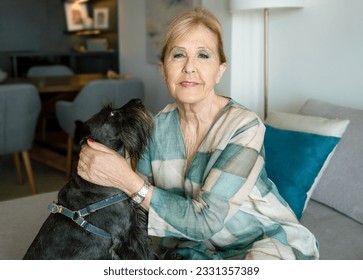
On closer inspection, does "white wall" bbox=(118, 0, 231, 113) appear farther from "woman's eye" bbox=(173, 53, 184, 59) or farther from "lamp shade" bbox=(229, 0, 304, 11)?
"woman's eye" bbox=(173, 53, 184, 59)

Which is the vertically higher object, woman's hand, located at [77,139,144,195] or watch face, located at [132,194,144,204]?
woman's hand, located at [77,139,144,195]

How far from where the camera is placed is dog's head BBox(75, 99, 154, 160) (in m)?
1.38

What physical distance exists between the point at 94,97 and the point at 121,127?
257cm

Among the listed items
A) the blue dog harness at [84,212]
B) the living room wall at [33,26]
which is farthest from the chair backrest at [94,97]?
the living room wall at [33,26]


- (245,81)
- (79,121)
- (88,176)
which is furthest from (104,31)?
(88,176)

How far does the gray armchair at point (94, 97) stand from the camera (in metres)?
3.84

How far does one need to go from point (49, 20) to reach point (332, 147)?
6281mm

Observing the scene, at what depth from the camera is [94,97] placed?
152 inches

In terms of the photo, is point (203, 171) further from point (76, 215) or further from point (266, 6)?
point (266, 6)

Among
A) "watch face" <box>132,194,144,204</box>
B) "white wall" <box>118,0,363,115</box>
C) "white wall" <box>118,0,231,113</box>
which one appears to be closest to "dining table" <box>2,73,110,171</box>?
"white wall" <box>118,0,231,113</box>

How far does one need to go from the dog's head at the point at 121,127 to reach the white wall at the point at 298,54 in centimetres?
144

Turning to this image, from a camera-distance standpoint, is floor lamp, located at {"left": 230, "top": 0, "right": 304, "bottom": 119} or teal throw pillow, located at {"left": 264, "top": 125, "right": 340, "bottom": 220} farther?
floor lamp, located at {"left": 230, "top": 0, "right": 304, "bottom": 119}

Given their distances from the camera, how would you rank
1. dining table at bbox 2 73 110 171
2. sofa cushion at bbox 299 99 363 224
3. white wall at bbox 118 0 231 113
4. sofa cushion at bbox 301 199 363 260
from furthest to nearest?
1. white wall at bbox 118 0 231 113
2. dining table at bbox 2 73 110 171
3. sofa cushion at bbox 299 99 363 224
4. sofa cushion at bbox 301 199 363 260
